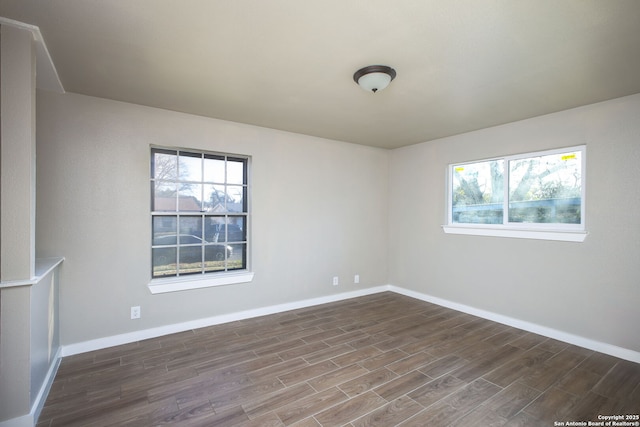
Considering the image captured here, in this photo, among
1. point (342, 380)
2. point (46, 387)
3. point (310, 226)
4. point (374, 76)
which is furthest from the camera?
point (310, 226)

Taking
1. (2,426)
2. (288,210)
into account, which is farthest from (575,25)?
(2,426)

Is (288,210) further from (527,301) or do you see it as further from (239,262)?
(527,301)

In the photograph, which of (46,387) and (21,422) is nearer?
(21,422)

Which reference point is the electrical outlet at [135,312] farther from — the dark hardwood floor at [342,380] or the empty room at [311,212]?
the dark hardwood floor at [342,380]

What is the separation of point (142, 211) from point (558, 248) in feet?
14.7

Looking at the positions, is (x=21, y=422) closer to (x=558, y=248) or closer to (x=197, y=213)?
(x=197, y=213)

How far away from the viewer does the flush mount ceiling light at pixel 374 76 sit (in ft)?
7.66

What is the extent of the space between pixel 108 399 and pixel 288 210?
2671 millimetres

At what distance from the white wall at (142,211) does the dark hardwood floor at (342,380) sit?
0.43 metres

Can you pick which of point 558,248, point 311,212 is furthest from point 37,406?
point 558,248

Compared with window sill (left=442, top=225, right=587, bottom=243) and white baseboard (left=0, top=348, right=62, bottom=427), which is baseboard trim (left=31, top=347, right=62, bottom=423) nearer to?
white baseboard (left=0, top=348, right=62, bottom=427)

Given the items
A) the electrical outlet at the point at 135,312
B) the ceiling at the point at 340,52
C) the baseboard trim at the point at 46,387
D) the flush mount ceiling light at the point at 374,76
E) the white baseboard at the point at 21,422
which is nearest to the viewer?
the ceiling at the point at 340,52

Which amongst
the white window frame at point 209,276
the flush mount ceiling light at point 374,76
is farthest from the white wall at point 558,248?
the white window frame at point 209,276

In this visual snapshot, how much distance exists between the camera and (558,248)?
3.32 meters
